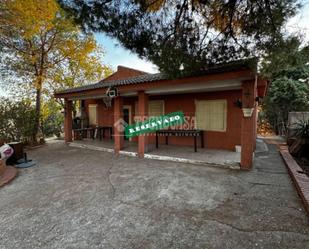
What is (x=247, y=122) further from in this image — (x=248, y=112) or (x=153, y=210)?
(x=153, y=210)

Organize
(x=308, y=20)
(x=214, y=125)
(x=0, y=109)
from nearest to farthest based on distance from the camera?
1. (x=308, y=20)
2. (x=214, y=125)
3. (x=0, y=109)

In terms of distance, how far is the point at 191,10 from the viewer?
362cm

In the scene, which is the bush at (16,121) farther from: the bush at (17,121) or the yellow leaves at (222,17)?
the yellow leaves at (222,17)

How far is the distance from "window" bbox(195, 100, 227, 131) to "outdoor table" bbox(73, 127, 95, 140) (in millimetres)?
6217

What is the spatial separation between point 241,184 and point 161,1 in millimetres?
4191

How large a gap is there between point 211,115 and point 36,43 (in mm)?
9185

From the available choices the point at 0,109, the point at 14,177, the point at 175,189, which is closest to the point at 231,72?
the point at 175,189

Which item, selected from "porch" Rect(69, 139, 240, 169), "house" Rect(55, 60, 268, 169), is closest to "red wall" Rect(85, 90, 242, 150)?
"house" Rect(55, 60, 268, 169)

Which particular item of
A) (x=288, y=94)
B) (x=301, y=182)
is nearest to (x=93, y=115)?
(x=301, y=182)

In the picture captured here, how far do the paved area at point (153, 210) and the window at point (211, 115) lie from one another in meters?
2.42

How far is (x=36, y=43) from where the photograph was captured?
920 cm

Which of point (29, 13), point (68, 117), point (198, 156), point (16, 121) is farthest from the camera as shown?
point (68, 117)

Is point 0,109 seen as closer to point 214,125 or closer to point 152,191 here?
point 152,191

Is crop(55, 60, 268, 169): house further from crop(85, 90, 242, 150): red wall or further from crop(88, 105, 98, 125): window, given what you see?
crop(88, 105, 98, 125): window
